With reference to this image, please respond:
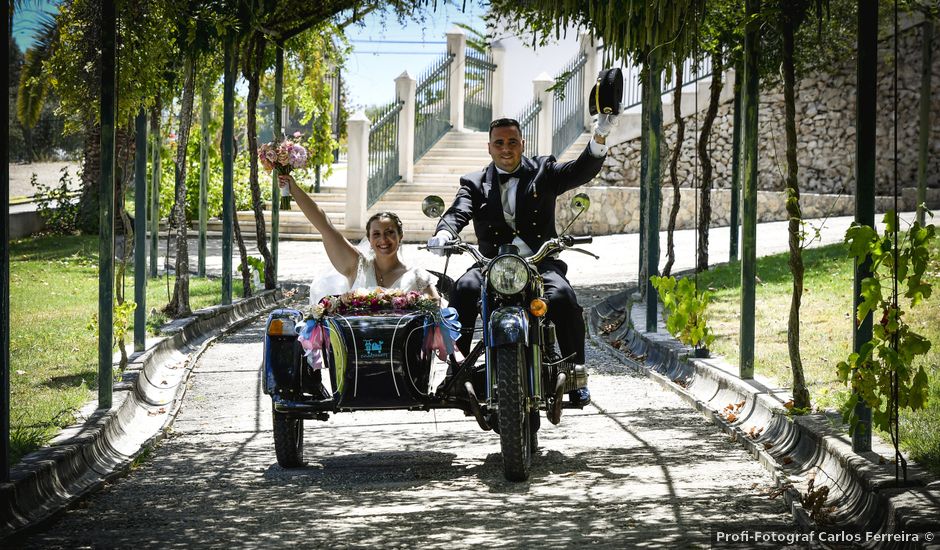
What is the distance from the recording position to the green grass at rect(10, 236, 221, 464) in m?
7.82

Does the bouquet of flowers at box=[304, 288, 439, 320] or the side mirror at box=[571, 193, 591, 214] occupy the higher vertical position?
the side mirror at box=[571, 193, 591, 214]

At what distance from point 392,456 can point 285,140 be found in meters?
2.01

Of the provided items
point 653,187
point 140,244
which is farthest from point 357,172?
point 140,244

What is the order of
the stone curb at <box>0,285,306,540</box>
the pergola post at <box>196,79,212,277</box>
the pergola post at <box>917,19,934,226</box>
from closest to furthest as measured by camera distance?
the stone curb at <box>0,285,306,540</box>, the pergola post at <box>196,79,212,277</box>, the pergola post at <box>917,19,934,226</box>

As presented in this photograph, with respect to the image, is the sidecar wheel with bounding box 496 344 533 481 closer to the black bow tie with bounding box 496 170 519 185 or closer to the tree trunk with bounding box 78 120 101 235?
the black bow tie with bounding box 496 170 519 185

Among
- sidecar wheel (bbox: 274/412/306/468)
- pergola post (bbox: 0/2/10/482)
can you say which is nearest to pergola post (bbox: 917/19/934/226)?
sidecar wheel (bbox: 274/412/306/468)

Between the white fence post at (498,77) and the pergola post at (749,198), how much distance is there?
2319 cm

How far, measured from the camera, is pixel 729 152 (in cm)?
2861

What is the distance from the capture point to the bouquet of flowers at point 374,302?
708 cm

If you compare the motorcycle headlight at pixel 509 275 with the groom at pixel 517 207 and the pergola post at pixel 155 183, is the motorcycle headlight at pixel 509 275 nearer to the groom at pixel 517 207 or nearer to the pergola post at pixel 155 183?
the groom at pixel 517 207

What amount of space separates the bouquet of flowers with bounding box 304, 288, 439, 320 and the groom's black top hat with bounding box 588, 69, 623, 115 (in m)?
1.40

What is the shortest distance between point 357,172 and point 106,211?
799 inches

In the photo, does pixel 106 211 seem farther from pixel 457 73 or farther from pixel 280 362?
pixel 457 73

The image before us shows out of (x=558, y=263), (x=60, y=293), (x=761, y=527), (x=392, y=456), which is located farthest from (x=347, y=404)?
(x=60, y=293)
